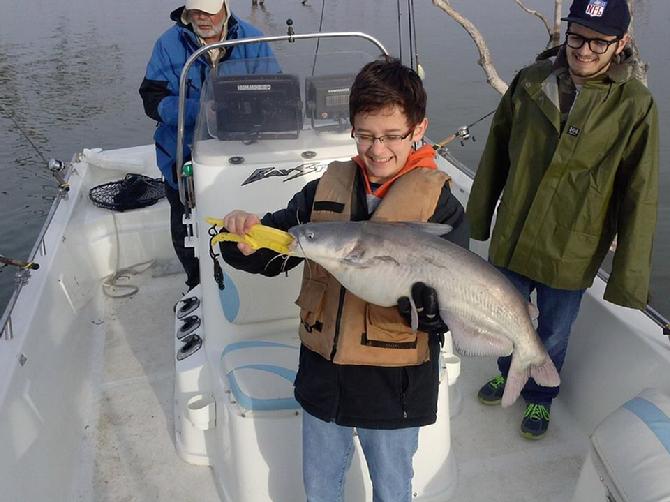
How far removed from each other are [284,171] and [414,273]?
1380mm

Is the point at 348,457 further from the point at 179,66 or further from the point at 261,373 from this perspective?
the point at 179,66

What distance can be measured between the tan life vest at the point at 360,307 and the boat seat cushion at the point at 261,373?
63cm

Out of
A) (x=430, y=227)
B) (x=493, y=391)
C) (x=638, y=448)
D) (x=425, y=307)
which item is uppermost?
(x=430, y=227)

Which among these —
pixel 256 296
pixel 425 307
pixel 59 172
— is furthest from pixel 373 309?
pixel 59 172

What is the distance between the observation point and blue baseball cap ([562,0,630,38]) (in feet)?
8.24

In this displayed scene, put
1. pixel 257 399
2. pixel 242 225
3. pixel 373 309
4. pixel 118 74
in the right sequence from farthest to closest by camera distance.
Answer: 1. pixel 118 74
2. pixel 257 399
3. pixel 373 309
4. pixel 242 225

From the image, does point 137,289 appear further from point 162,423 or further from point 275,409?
point 275,409

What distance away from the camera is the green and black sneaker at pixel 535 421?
342 centimetres

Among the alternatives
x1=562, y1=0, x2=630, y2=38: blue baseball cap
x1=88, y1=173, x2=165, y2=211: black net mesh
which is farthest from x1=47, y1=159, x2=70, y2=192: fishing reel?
x1=562, y1=0, x2=630, y2=38: blue baseball cap

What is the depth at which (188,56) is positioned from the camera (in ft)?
12.1

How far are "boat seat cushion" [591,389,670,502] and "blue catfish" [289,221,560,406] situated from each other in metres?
0.87

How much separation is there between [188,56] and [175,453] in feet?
7.87

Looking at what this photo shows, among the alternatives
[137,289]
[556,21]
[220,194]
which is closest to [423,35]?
[556,21]

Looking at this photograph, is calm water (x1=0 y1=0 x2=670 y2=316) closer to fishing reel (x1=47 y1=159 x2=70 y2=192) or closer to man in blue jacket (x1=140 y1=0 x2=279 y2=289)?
fishing reel (x1=47 y1=159 x2=70 y2=192)
